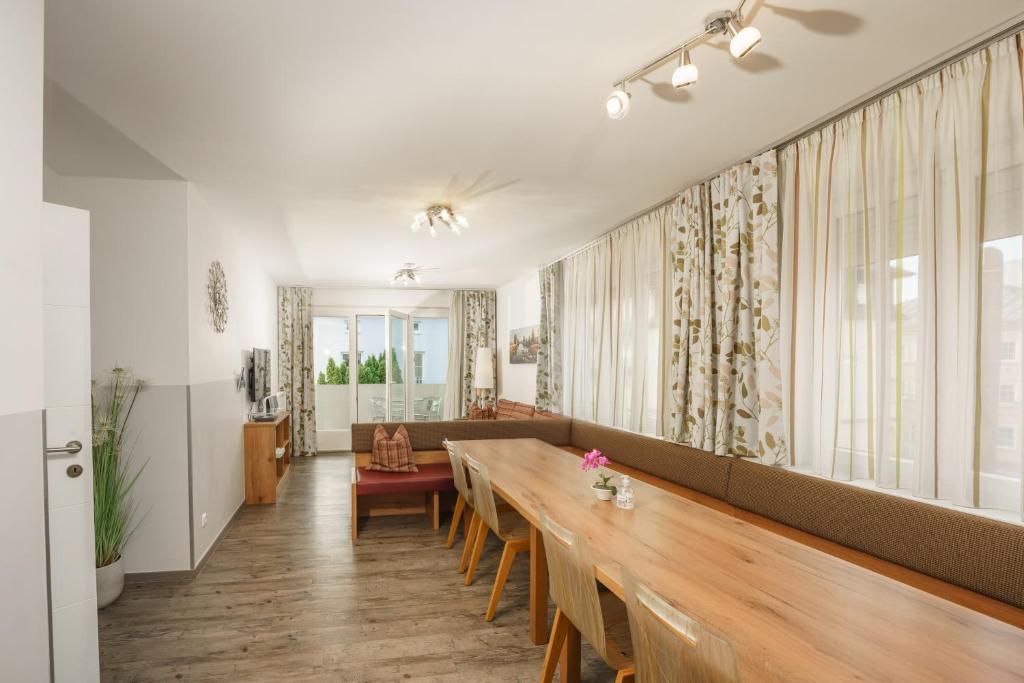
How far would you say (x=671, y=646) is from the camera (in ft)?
4.17

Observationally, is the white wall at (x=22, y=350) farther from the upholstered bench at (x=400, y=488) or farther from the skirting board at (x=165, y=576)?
the upholstered bench at (x=400, y=488)

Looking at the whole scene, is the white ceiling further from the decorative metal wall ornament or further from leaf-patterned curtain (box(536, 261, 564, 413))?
leaf-patterned curtain (box(536, 261, 564, 413))

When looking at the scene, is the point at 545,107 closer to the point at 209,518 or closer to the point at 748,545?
the point at 748,545

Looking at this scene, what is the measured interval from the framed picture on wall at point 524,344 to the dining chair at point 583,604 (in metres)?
4.84

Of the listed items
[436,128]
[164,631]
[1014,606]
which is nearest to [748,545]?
[1014,606]

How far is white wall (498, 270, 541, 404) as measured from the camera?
744 centimetres

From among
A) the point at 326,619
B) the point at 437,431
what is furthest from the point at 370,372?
the point at 326,619

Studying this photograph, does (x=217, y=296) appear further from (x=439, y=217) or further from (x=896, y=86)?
(x=896, y=86)

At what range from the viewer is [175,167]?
330 centimetres

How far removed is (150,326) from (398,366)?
5243 millimetres

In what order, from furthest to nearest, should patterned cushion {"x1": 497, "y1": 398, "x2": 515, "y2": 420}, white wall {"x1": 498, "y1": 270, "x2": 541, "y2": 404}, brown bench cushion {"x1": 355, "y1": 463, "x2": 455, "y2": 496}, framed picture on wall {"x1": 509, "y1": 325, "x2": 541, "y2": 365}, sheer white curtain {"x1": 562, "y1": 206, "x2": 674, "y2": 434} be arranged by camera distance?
white wall {"x1": 498, "y1": 270, "x2": 541, "y2": 404}
framed picture on wall {"x1": 509, "y1": 325, "x2": 541, "y2": 365}
patterned cushion {"x1": 497, "y1": 398, "x2": 515, "y2": 420}
sheer white curtain {"x1": 562, "y1": 206, "x2": 674, "y2": 434}
brown bench cushion {"x1": 355, "y1": 463, "x2": 455, "y2": 496}

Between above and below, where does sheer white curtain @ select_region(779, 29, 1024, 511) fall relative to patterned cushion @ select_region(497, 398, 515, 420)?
above

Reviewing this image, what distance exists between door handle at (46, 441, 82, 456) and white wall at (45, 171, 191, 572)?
1.59m

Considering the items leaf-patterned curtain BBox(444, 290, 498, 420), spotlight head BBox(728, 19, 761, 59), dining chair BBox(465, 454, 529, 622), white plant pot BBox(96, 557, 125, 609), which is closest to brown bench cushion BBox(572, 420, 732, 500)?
dining chair BBox(465, 454, 529, 622)
